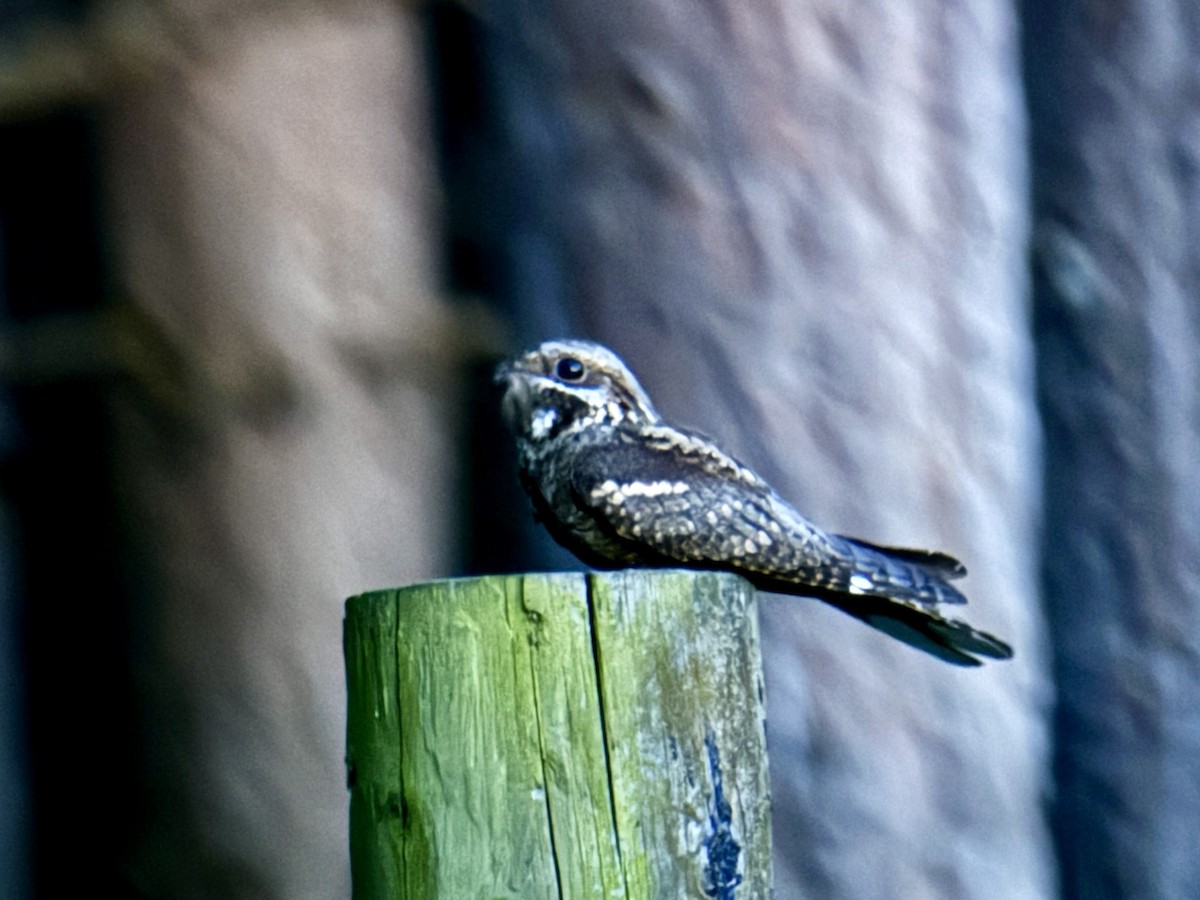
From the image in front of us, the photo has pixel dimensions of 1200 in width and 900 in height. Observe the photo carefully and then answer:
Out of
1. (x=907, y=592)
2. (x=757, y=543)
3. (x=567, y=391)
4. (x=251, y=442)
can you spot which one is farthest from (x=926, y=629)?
(x=251, y=442)

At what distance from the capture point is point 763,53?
2.57 m

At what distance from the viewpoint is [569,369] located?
2496mm

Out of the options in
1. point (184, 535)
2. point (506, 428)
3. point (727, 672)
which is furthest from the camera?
point (506, 428)

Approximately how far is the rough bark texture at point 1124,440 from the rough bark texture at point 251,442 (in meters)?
1.01

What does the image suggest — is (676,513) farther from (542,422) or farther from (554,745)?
(554,745)

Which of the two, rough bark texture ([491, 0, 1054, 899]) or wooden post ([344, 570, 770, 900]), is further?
rough bark texture ([491, 0, 1054, 899])

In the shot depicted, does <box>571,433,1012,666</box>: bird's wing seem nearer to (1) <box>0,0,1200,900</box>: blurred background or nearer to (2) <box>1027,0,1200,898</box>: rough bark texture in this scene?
(1) <box>0,0,1200,900</box>: blurred background

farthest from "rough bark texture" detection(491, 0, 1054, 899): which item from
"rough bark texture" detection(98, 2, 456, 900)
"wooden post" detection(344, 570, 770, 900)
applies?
"wooden post" detection(344, 570, 770, 900)

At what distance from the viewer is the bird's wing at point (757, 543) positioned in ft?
7.61

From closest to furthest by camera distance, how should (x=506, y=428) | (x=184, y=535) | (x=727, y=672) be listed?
(x=727, y=672), (x=184, y=535), (x=506, y=428)

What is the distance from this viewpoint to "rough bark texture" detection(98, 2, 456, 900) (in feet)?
8.09

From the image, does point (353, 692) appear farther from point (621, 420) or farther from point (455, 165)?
point (455, 165)

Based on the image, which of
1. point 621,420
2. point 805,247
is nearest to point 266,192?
point 621,420

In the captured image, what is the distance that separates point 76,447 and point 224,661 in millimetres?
384
